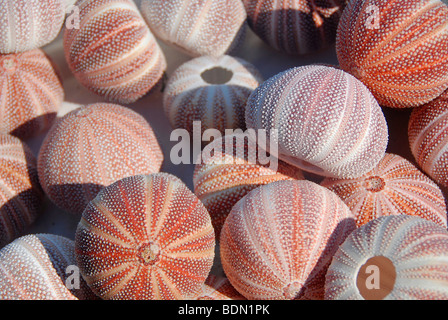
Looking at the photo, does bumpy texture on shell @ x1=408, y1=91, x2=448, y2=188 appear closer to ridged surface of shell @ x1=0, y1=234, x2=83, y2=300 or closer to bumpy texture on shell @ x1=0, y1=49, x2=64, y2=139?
ridged surface of shell @ x1=0, y1=234, x2=83, y2=300

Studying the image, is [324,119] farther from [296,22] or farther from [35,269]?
[35,269]

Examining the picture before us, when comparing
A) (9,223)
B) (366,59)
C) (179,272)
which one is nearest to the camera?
(179,272)

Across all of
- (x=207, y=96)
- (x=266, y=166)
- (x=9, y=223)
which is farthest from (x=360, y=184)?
(x=9, y=223)

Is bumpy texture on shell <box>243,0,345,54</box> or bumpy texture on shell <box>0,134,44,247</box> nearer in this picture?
bumpy texture on shell <box>0,134,44,247</box>

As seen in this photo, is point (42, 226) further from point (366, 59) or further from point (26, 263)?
point (366, 59)

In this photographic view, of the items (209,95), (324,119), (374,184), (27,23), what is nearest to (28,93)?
(27,23)

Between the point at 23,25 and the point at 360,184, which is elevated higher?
the point at 23,25

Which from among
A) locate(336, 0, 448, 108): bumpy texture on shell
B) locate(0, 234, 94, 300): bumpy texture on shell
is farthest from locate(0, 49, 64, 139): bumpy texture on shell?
locate(336, 0, 448, 108): bumpy texture on shell
